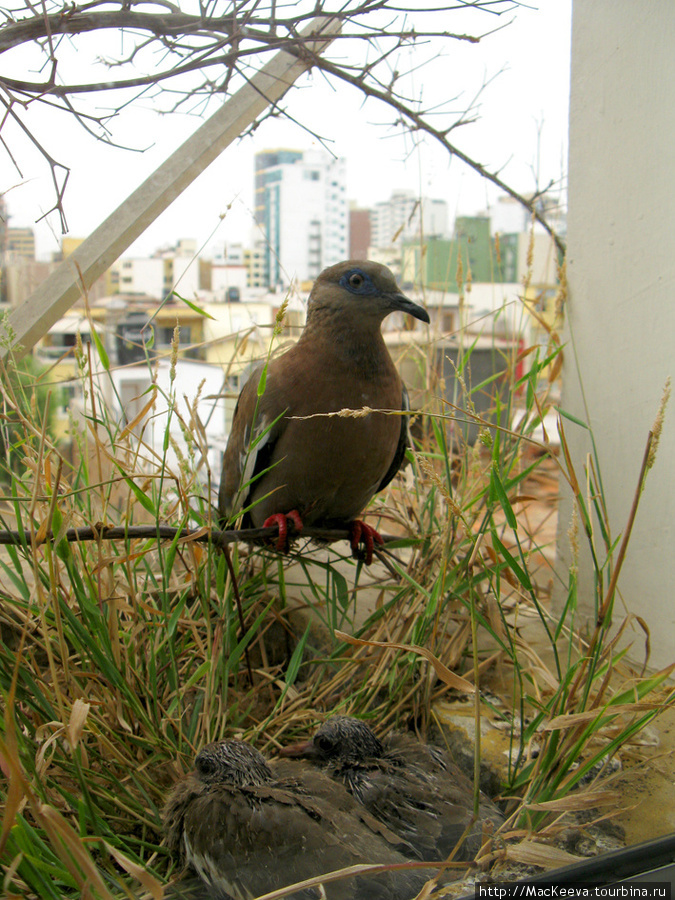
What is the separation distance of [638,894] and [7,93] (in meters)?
1.67

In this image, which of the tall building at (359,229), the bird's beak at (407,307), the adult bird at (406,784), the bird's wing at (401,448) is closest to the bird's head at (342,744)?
the adult bird at (406,784)

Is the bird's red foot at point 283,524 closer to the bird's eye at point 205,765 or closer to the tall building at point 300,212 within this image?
the bird's eye at point 205,765

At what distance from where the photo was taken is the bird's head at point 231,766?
144 centimetres

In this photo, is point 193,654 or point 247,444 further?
point 247,444

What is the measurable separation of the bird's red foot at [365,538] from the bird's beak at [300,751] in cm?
60

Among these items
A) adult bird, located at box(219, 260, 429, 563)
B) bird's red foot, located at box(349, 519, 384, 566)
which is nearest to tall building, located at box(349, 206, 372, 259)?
adult bird, located at box(219, 260, 429, 563)

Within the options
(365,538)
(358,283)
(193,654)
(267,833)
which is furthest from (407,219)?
(267,833)

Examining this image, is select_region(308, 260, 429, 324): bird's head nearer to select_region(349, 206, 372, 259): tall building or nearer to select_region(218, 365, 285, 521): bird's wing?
select_region(218, 365, 285, 521): bird's wing

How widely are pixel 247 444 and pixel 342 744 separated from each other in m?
0.81

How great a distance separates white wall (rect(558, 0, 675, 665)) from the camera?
1789 mm

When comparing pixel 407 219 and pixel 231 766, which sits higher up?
pixel 407 219

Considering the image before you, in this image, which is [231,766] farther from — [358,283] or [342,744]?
[358,283]

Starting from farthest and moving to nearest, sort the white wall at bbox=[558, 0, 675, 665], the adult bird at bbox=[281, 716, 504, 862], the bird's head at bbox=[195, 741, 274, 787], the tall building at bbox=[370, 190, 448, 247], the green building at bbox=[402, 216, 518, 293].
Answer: the green building at bbox=[402, 216, 518, 293], the tall building at bbox=[370, 190, 448, 247], the white wall at bbox=[558, 0, 675, 665], the bird's head at bbox=[195, 741, 274, 787], the adult bird at bbox=[281, 716, 504, 862]

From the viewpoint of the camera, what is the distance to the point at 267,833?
4.18 ft
